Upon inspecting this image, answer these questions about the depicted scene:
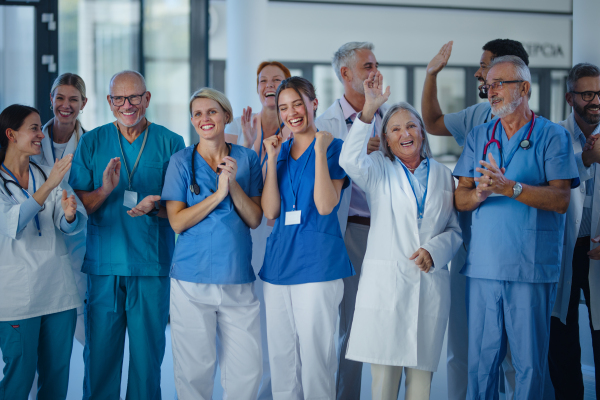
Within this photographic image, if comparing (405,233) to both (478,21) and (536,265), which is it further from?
(478,21)

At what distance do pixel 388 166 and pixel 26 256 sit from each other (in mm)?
1683

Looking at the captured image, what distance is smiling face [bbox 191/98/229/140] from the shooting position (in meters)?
2.23

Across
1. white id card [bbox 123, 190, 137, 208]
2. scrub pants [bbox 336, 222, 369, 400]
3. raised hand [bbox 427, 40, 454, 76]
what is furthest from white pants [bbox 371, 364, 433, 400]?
raised hand [bbox 427, 40, 454, 76]

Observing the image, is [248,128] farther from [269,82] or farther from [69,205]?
[69,205]

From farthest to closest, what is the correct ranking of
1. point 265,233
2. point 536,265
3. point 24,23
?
point 24,23 < point 265,233 < point 536,265

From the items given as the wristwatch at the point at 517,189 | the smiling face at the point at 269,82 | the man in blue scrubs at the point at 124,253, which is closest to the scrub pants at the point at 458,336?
the wristwatch at the point at 517,189

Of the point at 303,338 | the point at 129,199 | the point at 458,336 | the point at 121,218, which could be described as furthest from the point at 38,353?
the point at 458,336

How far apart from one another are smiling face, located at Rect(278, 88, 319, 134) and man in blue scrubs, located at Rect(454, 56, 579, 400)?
2.60 ft

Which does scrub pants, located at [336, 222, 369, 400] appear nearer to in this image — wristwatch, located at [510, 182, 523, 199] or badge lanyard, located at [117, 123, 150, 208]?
wristwatch, located at [510, 182, 523, 199]

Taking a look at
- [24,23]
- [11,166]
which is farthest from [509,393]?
[24,23]

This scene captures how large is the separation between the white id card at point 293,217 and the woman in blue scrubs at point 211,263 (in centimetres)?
16

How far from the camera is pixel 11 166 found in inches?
91.7

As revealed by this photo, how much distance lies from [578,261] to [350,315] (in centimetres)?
125

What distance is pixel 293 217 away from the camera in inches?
85.7
